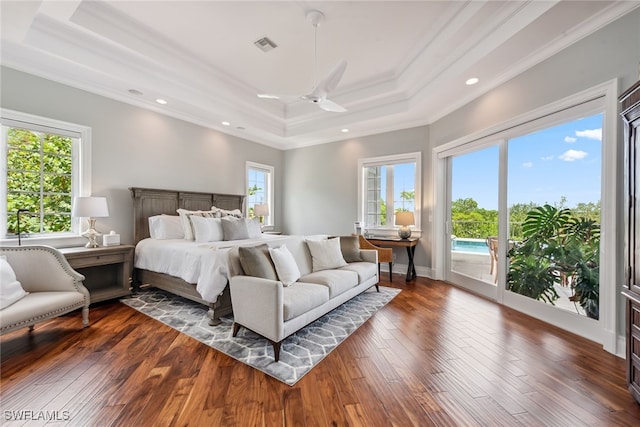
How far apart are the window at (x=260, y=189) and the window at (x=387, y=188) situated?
2224 millimetres

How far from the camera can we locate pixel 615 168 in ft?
7.69

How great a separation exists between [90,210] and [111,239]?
1.82 feet

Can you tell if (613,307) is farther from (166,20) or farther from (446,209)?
(166,20)

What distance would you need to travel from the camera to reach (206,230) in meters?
3.89

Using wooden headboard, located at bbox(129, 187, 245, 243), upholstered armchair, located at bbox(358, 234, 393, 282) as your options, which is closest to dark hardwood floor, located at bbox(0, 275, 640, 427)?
wooden headboard, located at bbox(129, 187, 245, 243)

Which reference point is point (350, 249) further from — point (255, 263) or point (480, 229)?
point (480, 229)

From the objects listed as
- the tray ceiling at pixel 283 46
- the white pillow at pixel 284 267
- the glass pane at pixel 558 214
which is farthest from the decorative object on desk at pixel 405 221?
the white pillow at pixel 284 267

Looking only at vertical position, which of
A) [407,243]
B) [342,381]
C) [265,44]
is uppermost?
[265,44]

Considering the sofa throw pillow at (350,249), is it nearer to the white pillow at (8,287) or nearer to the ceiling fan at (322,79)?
the ceiling fan at (322,79)

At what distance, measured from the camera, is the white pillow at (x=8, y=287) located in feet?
7.50

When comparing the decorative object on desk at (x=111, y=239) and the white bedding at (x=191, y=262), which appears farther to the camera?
the decorative object on desk at (x=111, y=239)

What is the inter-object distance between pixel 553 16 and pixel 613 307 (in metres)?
2.65

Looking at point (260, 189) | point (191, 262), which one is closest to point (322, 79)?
point (191, 262)

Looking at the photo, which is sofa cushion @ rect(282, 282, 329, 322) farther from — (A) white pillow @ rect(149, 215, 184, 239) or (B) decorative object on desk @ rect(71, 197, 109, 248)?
(B) decorative object on desk @ rect(71, 197, 109, 248)
